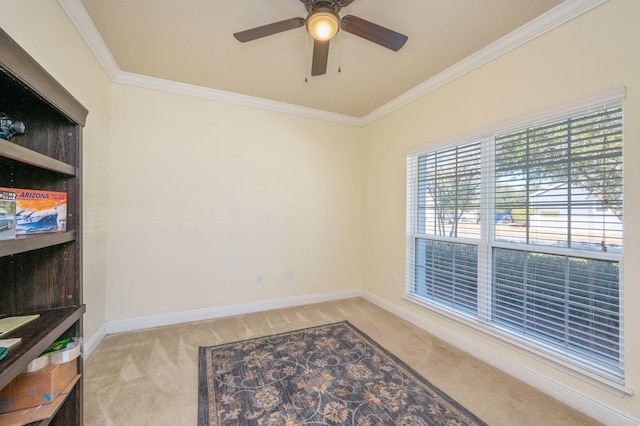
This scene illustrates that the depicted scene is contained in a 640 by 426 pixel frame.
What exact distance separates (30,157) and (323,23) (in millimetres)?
1618

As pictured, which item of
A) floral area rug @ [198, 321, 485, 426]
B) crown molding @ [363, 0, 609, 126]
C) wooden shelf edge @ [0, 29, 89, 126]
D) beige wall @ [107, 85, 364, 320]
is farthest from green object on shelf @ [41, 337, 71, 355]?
crown molding @ [363, 0, 609, 126]

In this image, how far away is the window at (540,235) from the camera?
171 cm

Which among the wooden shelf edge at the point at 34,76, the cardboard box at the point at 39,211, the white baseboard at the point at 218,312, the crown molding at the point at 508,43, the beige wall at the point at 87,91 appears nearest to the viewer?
the wooden shelf edge at the point at 34,76

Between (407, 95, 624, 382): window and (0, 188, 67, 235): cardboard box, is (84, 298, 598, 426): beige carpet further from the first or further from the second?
(0, 188, 67, 235): cardboard box

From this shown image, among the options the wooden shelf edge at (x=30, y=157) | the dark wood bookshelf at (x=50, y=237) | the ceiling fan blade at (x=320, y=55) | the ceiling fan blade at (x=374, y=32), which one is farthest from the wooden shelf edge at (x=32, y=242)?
the ceiling fan blade at (x=374, y=32)

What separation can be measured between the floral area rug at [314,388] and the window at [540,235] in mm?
909

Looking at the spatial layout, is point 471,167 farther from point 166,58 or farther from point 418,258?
point 166,58

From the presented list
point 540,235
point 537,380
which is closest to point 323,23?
point 540,235

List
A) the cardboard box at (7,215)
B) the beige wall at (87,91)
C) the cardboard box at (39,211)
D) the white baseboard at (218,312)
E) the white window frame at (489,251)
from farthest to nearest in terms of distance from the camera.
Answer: the white baseboard at (218,312) → the white window frame at (489,251) → the beige wall at (87,91) → the cardboard box at (39,211) → the cardboard box at (7,215)

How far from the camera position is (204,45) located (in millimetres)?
2340

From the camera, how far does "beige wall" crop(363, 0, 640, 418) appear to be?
5.20 feet

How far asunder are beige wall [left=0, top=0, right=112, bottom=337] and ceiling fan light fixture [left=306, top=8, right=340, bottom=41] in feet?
5.38

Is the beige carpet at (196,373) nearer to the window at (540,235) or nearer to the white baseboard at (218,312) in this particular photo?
the white baseboard at (218,312)

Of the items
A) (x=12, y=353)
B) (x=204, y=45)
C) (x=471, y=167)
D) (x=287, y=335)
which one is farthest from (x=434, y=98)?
(x=12, y=353)
